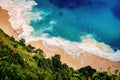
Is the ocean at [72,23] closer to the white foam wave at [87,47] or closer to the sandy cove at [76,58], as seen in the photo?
the white foam wave at [87,47]

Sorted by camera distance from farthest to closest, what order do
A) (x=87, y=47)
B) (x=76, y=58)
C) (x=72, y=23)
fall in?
(x=72, y=23) < (x=87, y=47) < (x=76, y=58)

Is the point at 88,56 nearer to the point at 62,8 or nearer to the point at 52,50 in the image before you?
the point at 52,50

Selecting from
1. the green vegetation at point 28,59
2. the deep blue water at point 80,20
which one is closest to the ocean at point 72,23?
the deep blue water at point 80,20

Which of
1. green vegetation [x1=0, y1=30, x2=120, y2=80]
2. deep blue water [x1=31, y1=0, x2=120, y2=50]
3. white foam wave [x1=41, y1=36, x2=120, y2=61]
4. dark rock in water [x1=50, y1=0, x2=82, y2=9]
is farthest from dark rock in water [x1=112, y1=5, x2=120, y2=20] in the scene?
green vegetation [x1=0, y1=30, x2=120, y2=80]

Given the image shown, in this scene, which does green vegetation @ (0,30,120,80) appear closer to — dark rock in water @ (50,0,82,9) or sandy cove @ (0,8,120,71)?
sandy cove @ (0,8,120,71)

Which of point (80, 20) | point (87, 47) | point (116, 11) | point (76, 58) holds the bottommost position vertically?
point (76, 58)

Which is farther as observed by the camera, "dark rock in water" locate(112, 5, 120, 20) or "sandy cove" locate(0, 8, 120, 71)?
"dark rock in water" locate(112, 5, 120, 20)

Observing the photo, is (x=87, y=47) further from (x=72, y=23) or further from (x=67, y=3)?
(x=67, y=3)

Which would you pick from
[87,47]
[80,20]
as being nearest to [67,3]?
[80,20]
